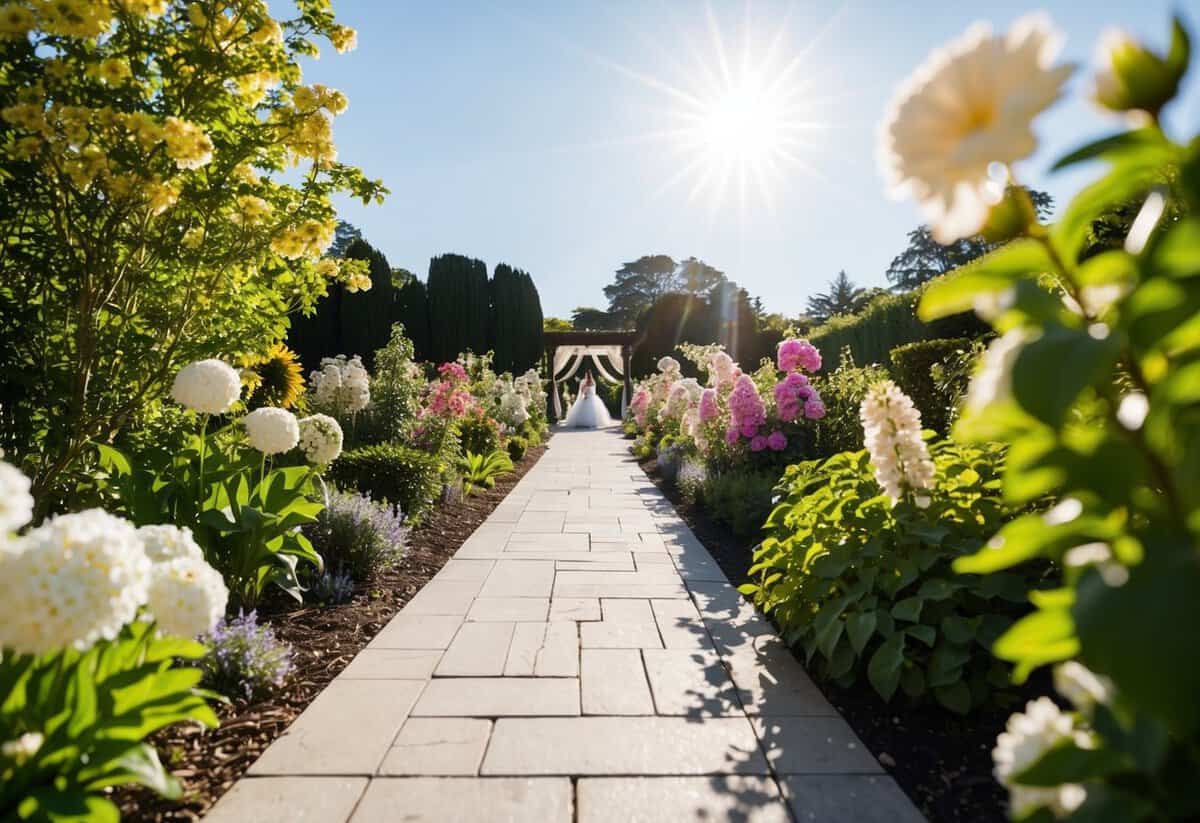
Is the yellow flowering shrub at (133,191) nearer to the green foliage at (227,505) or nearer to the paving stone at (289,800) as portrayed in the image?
the green foliage at (227,505)

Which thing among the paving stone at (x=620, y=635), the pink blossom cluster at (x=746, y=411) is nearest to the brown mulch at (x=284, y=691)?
the paving stone at (x=620, y=635)

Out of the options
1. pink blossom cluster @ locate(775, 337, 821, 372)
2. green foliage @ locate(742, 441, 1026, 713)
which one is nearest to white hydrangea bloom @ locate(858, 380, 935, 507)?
green foliage @ locate(742, 441, 1026, 713)

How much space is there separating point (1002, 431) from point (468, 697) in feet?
6.66

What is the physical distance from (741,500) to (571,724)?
298cm

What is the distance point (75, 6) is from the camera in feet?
8.11

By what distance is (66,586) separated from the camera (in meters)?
1.11

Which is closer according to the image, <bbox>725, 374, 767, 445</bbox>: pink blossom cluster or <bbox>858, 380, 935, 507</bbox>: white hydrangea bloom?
<bbox>858, 380, 935, 507</bbox>: white hydrangea bloom

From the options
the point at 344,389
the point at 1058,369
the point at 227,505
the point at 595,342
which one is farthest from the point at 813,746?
the point at 595,342

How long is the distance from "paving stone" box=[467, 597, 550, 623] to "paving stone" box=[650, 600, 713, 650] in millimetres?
540

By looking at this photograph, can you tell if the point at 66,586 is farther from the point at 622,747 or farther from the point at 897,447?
the point at 897,447

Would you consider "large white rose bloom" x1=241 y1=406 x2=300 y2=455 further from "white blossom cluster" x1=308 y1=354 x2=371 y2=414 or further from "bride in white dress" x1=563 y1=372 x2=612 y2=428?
"bride in white dress" x1=563 y1=372 x2=612 y2=428

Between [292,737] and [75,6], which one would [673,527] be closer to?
[292,737]

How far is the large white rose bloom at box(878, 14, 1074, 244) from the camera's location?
66 centimetres

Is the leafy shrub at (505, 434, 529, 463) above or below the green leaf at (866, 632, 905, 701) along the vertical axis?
above
